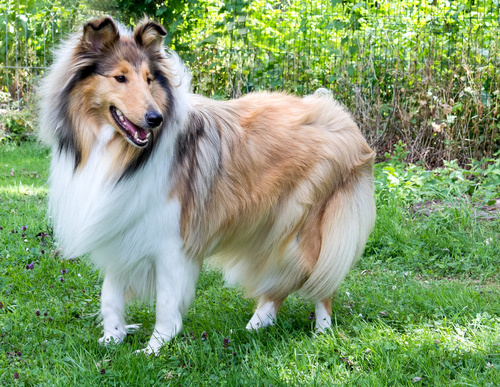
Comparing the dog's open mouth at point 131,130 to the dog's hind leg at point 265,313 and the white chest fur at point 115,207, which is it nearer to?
the white chest fur at point 115,207

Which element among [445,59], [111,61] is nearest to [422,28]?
[445,59]

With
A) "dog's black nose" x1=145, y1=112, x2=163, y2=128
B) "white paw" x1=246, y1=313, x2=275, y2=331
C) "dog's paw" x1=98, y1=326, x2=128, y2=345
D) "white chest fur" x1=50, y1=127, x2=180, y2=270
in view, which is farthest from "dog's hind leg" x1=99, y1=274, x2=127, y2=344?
"dog's black nose" x1=145, y1=112, x2=163, y2=128

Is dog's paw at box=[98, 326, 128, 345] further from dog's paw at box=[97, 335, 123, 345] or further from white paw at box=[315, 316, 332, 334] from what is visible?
white paw at box=[315, 316, 332, 334]

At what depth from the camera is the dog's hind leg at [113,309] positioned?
3.27 metres

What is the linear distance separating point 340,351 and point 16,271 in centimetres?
227

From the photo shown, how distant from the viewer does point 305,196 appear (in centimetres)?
339

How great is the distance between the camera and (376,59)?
23.9 feet

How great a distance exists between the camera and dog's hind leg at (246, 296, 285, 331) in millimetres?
3499

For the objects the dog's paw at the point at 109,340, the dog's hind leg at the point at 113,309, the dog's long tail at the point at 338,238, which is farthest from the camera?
the dog's long tail at the point at 338,238

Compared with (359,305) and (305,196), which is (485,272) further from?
(305,196)

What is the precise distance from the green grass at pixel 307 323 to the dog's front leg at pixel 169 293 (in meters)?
0.09

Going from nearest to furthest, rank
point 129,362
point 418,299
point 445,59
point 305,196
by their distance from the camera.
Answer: point 129,362
point 305,196
point 418,299
point 445,59

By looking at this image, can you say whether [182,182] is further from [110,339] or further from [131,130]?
[110,339]

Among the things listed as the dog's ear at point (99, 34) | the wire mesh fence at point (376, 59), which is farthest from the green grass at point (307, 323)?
the wire mesh fence at point (376, 59)
